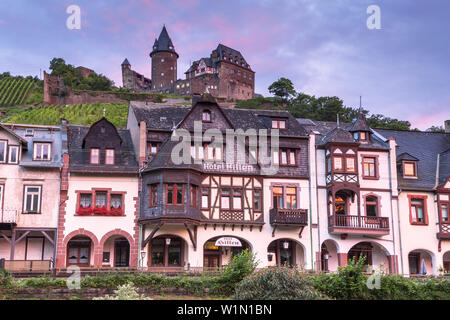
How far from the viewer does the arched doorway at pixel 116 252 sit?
127ft

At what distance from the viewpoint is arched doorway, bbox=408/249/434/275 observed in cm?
4253

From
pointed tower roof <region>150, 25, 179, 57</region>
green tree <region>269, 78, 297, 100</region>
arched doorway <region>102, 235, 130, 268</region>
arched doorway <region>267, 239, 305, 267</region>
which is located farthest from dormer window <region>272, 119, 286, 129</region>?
pointed tower roof <region>150, 25, 179, 57</region>

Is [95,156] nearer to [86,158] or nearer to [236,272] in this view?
[86,158]

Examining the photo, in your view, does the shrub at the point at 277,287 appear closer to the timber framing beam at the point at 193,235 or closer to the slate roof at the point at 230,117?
the timber framing beam at the point at 193,235

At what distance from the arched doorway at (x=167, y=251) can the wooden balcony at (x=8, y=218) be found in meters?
8.82

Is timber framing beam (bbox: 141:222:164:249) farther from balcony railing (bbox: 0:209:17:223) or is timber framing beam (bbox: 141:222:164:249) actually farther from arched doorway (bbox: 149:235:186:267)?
balcony railing (bbox: 0:209:17:223)

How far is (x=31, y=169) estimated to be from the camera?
37875 millimetres

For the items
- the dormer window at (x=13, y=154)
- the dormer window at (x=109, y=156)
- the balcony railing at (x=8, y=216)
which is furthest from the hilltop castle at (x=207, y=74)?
the balcony railing at (x=8, y=216)

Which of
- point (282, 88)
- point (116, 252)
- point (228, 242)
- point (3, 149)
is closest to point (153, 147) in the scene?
point (116, 252)

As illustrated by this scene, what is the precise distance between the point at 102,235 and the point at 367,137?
20.1m

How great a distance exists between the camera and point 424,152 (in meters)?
45.9

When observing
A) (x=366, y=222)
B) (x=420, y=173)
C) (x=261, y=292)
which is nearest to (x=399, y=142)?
(x=420, y=173)
